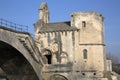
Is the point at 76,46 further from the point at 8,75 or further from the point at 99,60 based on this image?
the point at 8,75

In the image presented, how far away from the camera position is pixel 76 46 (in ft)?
147

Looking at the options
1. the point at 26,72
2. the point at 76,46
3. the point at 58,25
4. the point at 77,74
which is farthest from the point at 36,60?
the point at 58,25

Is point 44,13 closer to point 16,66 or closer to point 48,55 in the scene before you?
point 48,55

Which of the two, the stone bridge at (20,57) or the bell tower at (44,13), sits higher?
the bell tower at (44,13)

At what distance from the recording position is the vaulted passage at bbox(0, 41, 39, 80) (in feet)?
119

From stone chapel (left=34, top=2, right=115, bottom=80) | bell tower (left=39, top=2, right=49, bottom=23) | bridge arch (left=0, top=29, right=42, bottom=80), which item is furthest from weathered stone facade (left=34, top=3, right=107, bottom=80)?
bridge arch (left=0, top=29, right=42, bottom=80)

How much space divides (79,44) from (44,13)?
920 cm

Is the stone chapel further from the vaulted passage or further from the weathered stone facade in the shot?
the vaulted passage

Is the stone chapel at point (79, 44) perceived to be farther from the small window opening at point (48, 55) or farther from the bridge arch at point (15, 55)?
the bridge arch at point (15, 55)

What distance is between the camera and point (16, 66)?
38094mm

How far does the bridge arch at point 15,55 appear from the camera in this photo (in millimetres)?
32750

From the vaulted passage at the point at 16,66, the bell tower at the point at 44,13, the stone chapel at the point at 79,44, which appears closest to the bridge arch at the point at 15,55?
the vaulted passage at the point at 16,66

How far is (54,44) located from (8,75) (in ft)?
32.3

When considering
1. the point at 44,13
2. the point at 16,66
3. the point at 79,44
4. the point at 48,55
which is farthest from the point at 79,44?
the point at 16,66
